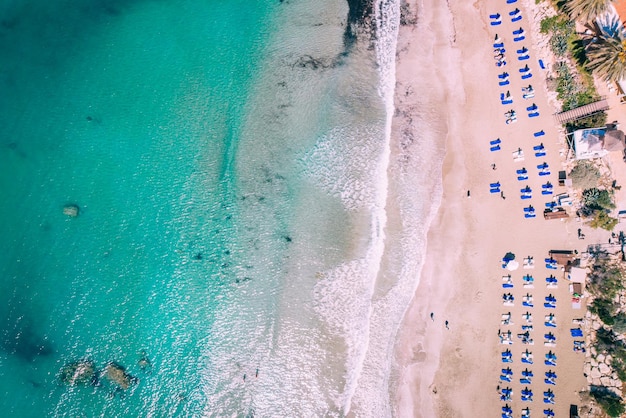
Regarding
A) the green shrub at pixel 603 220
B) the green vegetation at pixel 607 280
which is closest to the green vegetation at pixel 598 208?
the green shrub at pixel 603 220

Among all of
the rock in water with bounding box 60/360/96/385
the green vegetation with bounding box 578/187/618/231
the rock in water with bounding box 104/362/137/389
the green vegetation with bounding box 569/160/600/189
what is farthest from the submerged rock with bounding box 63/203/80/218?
the green vegetation with bounding box 578/187/618/231

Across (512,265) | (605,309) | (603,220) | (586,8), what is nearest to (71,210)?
(512,265)

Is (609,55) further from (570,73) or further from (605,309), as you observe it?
(605,309)

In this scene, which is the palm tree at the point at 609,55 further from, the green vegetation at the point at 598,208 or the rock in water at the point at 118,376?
the rock in water at the point at 118,376

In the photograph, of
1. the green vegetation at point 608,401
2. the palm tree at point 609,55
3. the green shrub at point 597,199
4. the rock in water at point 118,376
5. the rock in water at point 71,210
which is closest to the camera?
the palm tree at point 609,55

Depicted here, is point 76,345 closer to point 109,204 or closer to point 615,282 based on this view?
point 109,204

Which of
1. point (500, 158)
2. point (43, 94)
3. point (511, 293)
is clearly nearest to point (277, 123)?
point (500, 158)
